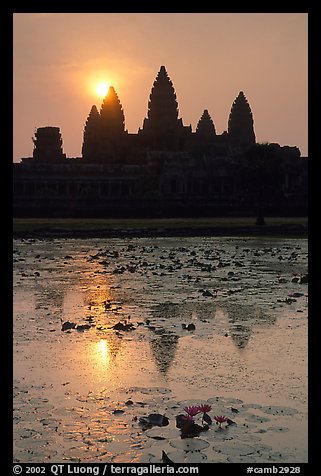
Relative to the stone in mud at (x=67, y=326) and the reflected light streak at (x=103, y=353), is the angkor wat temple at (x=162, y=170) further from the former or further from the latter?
the reflected light streak at (x=103, y=353)

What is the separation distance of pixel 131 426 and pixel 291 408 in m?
1.74

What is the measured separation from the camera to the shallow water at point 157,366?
21.7 ft

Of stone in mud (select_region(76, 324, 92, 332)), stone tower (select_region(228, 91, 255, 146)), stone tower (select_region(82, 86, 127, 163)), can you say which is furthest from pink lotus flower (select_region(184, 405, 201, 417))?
stone tower (select_region(228, 91, 255, 146))

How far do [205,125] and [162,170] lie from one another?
3057cm

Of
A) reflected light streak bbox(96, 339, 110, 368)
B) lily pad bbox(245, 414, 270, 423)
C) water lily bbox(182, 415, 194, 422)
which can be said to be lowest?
lily pad bbox(245, 414, 270, 423)

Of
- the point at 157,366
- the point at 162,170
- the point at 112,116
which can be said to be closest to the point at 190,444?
the point at 157,366

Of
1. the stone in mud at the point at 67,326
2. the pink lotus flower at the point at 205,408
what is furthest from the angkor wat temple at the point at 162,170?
the pink lotus flower at the point at 205,408

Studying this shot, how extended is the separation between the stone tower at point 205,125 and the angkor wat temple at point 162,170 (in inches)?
6.1

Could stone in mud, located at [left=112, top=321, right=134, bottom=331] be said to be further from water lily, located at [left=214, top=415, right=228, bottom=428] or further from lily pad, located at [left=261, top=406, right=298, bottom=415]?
water lily, located at [left=214, top=415, right=228, bottom=428]

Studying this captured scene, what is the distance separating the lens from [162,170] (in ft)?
274

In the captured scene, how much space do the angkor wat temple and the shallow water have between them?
38.5 m

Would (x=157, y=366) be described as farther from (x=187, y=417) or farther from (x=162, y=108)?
(x=162, y=108)

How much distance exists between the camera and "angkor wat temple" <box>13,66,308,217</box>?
203ft
